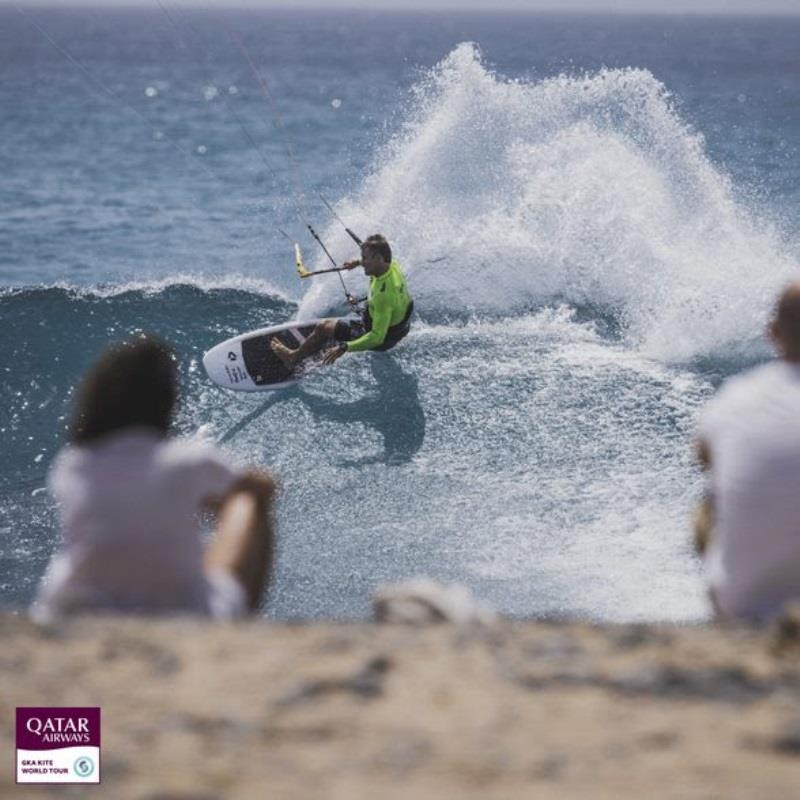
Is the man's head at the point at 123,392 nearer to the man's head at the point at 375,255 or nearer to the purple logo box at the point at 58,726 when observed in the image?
the purple logo box at the point at 58,726

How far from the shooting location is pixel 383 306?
11172mm

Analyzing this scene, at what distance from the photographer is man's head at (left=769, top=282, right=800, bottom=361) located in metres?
3.69

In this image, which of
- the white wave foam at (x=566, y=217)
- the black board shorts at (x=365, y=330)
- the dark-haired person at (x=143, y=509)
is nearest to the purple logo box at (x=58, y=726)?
the dark-haired person at (x=143, y=509)

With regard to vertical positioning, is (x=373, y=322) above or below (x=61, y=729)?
above

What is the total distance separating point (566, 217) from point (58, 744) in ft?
42.7

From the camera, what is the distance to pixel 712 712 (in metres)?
2.66

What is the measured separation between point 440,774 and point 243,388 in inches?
361

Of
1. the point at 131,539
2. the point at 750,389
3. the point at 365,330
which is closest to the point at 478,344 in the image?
the point at 365,330

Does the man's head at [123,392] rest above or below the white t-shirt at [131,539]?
above

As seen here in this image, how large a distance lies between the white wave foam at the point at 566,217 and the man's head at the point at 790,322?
26.2 ft

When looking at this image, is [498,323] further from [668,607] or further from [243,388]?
[668,607]

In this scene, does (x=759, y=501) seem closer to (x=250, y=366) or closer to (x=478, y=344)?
(x=250, y=366)

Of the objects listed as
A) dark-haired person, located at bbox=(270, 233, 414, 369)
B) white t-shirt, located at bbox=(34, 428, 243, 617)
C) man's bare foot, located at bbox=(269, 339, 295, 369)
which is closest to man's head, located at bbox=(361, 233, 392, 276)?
dark-haired person, located at bbox=(270, 233, 414, 369)

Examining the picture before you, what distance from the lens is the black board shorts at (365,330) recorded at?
11.4m
